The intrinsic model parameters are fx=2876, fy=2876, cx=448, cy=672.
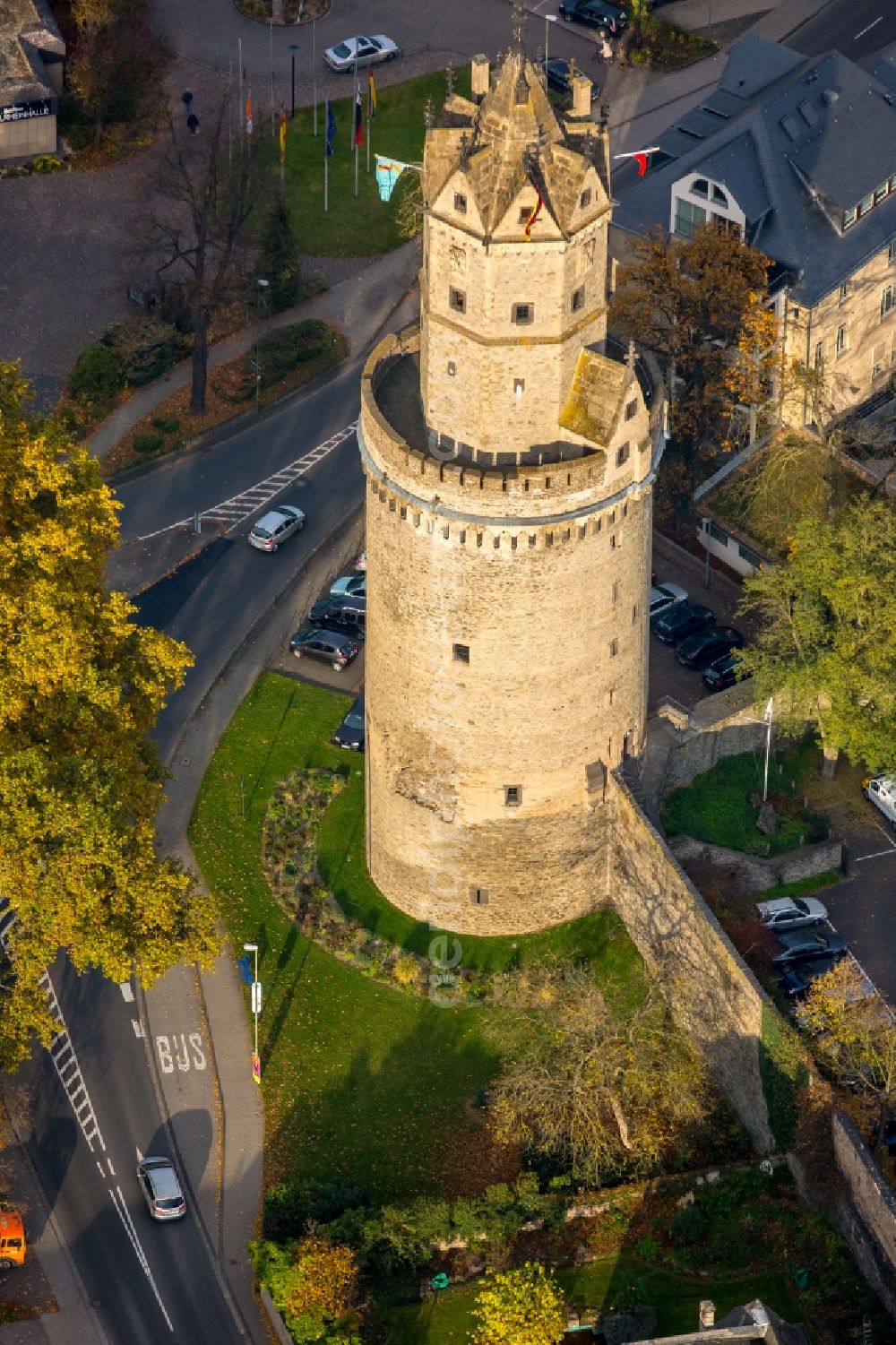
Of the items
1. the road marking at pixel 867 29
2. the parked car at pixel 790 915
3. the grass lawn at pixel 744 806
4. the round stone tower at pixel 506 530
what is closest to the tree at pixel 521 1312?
the round stone tower at pixel 506 530

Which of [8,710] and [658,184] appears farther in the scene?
[658,184]

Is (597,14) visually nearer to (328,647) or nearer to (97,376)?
A: (97,376)

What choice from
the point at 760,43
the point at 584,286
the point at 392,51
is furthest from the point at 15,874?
the point at 392,51

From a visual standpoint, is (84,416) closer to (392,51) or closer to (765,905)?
(392,51)

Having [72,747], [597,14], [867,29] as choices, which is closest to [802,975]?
[72,747]

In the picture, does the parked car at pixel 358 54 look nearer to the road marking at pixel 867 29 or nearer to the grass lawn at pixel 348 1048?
the road marking at pixel 867 29

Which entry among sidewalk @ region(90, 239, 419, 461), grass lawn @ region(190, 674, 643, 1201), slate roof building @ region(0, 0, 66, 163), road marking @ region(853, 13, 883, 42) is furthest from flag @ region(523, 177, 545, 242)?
road marking @ region(853, 13, 883, 42)
